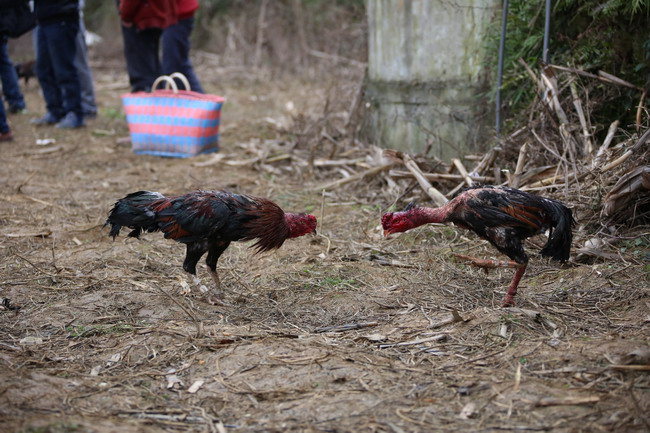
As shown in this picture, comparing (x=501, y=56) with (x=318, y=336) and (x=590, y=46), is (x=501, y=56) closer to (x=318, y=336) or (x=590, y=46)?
(x=590, y=46)

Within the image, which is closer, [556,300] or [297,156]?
A: [556,300]

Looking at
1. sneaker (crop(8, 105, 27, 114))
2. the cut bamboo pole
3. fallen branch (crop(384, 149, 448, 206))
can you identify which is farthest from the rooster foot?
sneaker (crop(8, 105, 27, 114))

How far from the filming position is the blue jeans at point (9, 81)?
10.5 m

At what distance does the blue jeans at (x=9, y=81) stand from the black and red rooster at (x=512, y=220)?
8541 mm

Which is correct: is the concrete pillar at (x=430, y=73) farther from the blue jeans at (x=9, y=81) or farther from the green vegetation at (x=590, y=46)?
the blue jeans at (x=9, y=81)

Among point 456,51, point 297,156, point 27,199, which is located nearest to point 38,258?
point 27,199

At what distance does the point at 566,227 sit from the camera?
4.46m

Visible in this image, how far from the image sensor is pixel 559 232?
443 cm

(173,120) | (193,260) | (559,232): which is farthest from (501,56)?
(173,120)

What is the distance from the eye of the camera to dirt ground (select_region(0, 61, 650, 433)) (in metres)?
3.19

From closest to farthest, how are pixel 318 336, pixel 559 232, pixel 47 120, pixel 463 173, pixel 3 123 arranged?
pixel 318 336
pixel 559 232
pixel 463 173
pixel 3 123
pixel 47 120

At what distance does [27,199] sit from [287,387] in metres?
5.08

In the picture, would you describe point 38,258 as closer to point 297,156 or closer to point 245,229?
point 245,229

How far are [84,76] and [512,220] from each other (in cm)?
875
